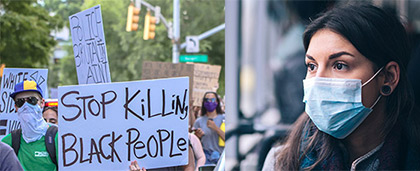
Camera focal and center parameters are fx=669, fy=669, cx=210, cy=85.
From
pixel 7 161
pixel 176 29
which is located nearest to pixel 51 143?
pixel 7 161

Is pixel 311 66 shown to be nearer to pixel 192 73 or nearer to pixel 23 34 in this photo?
pixel 192 73

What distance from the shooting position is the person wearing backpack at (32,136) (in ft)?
19.2

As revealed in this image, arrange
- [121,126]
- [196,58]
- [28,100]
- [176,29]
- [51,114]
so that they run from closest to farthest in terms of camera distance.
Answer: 1. [121,126]
2. [28,100]
3. [51,114]
4. [196,58]
5. [176,29]

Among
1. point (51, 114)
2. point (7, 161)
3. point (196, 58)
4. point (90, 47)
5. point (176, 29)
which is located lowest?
point (7, 161)

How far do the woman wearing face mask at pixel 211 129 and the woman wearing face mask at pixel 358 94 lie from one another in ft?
21.2

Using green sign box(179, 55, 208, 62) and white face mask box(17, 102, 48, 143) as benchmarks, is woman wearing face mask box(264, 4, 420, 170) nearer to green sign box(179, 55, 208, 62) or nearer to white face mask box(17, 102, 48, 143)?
white face mask box(17, 102, 48, 143)

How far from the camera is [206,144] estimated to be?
32.1 ft

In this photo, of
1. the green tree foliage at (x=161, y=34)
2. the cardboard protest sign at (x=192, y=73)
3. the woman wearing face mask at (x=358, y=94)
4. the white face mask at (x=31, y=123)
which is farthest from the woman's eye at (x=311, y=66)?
the green tree foliage at (x=161, y=34)

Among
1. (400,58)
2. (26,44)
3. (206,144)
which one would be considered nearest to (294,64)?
(400,58)

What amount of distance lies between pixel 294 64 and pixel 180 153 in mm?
2610

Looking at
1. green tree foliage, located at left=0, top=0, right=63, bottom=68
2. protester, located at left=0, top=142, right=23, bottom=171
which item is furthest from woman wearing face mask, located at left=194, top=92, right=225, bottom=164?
green tree foliage, located at left=0, top=0, right=63, bottom=68

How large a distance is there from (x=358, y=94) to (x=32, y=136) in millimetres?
3866

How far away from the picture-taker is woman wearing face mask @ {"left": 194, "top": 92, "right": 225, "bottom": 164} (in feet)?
31.5

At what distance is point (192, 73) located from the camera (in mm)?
13211
